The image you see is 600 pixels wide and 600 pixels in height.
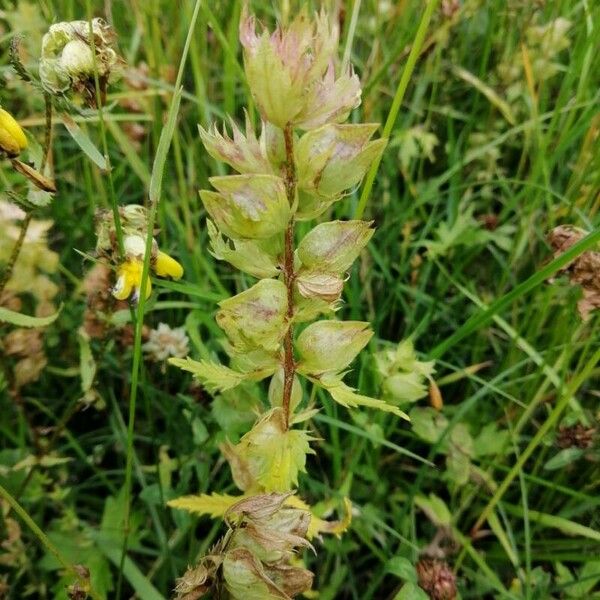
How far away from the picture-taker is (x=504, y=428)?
3.77 feet

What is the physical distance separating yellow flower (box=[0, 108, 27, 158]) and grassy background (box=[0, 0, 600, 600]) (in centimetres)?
22

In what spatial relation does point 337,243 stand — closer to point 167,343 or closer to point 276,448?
point 276,448

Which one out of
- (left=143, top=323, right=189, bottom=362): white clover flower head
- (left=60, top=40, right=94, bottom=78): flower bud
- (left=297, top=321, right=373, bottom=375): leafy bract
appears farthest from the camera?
(left=143, top=323, right=189, bottom=362): white clover flower head

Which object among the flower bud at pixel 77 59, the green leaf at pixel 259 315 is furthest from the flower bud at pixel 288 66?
the flower bud at pixel 77 59

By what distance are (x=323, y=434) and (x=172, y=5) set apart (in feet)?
3.17

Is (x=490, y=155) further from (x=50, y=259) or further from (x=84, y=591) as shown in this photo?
(x=84, y=591)

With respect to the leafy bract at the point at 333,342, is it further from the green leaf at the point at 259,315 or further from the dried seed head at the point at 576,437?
the dried seed head at the point at 576,437

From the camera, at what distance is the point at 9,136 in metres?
0.71

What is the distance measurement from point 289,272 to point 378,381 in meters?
0.39

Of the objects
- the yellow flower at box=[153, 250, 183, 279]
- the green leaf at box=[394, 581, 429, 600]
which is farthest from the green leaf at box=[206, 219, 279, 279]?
the green leaf at box=[394, 581, 429, 600]

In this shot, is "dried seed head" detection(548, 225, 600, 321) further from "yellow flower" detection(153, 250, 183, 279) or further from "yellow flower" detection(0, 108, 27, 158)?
"yellow flower" detection(0, 108, 27, 158)

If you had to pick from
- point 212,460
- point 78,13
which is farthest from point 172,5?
point 212,460

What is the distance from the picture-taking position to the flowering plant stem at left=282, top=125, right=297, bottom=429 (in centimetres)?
53

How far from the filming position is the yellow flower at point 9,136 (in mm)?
711
